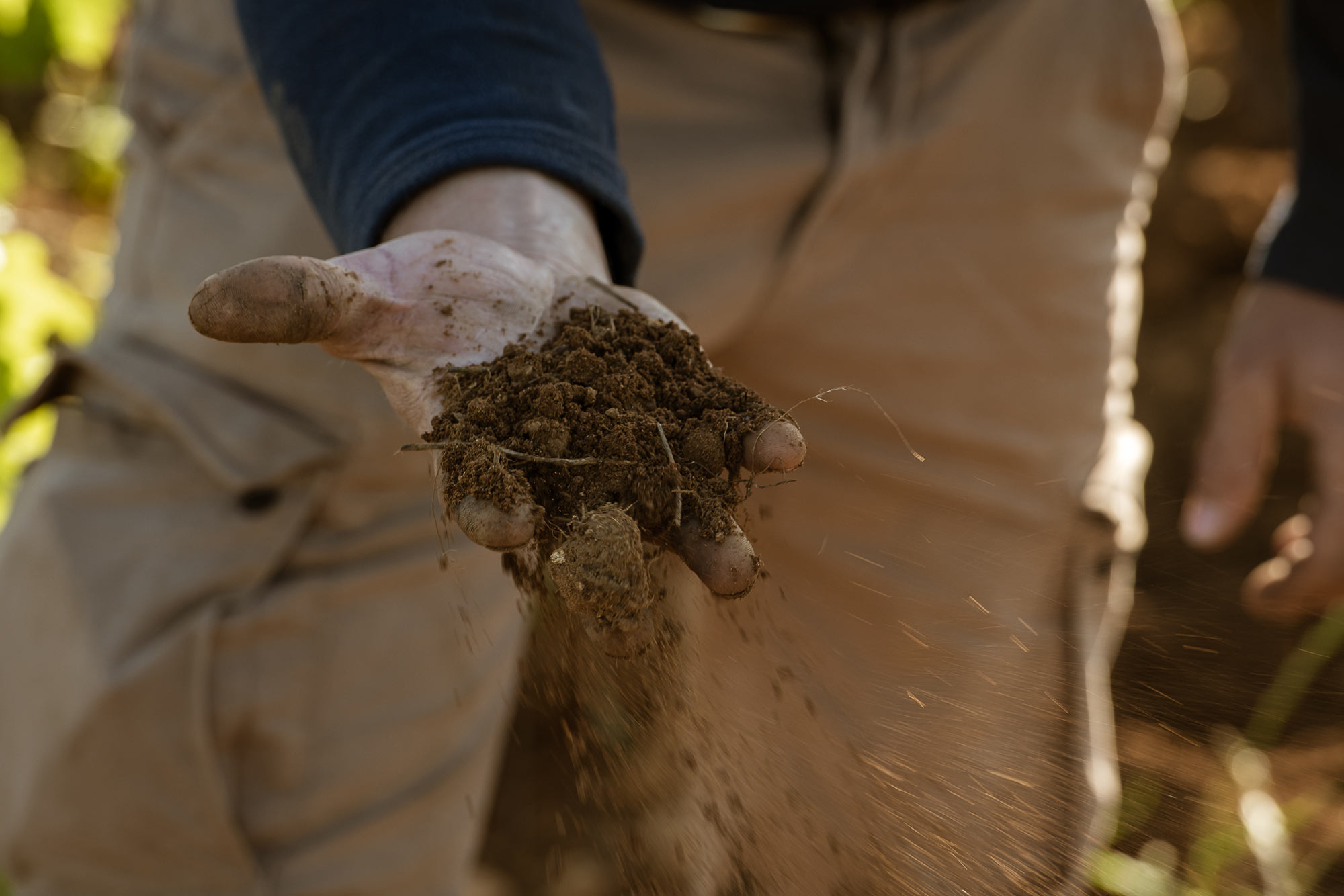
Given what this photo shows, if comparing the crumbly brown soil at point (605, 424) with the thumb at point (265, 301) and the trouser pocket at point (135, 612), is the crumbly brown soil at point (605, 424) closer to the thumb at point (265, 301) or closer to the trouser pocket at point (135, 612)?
the thumb at point (265, 301)

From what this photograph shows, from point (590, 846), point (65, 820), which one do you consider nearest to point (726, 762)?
point (65, 820)

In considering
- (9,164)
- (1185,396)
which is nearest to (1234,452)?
(1185,396)

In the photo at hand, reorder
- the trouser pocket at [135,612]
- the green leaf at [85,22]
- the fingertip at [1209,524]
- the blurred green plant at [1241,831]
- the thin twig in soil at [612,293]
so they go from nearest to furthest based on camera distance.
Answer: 1. the thin twig in soil at [612,293]
2. the trouser pocket at [135,612]
3. the fingertip at [1209,524]
4. the blurred green plant at [1241,831]
5. the green leaf at [85,22]

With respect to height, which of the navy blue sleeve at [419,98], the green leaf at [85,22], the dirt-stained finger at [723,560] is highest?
the navy blue sleeve at [419,98]

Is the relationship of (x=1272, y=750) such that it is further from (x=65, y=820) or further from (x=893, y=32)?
(x=65, y=820)

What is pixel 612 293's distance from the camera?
0.93 m

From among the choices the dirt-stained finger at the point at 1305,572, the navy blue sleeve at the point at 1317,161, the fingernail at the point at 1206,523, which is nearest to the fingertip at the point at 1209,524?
the fingernail at the point at 1206,523

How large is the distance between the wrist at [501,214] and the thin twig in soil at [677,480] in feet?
0.77

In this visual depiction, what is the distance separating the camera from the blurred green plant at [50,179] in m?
2.35

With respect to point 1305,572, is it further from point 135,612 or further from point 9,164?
point 9,164

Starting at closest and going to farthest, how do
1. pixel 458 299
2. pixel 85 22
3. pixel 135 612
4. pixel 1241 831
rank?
pixel 458 299 < pixel 135 612 < pixel 1241 831 < pixel 85 22

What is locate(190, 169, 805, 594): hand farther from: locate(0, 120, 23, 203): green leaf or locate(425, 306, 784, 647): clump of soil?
locate(0, 120, 23, 203): green leaf

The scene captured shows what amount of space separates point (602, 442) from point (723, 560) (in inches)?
5.7

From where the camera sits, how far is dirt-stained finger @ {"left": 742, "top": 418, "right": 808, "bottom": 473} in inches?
30.9
